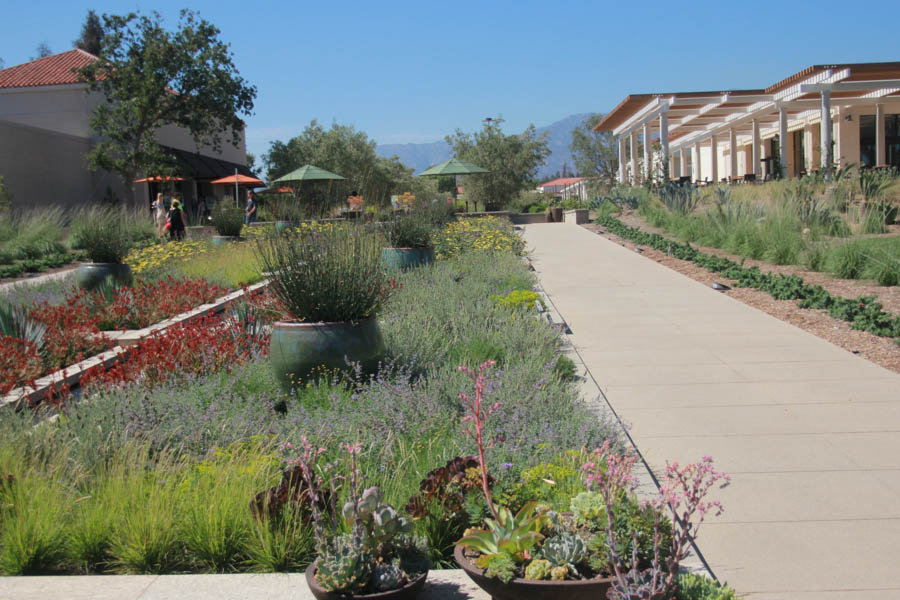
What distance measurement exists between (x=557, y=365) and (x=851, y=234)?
1046 centimetres

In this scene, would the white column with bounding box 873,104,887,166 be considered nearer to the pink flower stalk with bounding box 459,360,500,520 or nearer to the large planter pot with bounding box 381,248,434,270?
the large planter pot with bounding box 381,248,434,270

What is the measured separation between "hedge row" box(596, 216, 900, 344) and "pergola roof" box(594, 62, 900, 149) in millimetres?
12449

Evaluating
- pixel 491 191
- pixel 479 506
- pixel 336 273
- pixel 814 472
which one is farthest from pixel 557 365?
pixel 491 191

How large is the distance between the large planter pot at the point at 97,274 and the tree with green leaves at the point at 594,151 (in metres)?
84.3

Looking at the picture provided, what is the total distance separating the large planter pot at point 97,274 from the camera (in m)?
10.5

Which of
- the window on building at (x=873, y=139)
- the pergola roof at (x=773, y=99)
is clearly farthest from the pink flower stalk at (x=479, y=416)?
the window on building at (x=873, y=139)

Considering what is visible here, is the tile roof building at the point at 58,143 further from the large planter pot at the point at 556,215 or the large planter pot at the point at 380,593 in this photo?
the large planter pot at the point at 380,593

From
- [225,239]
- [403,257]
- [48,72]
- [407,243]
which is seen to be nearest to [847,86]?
[407,243]

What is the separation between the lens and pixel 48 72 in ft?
131

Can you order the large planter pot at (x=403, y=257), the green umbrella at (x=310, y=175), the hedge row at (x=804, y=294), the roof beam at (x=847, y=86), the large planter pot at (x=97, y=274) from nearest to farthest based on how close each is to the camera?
the hedge row at (x=804, y=294) < the large planter pot at (x=97, y=274) < the large planter pot at (x=403, y=257) < the roof beam at (x=847, y=86) < the green umbrella at (x=310, y=175)

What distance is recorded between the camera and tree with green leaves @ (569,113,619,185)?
301 ft

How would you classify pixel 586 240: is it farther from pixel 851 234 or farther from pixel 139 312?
pixel 139 312

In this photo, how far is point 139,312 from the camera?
29.6ft

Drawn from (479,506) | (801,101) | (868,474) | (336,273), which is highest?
(801,101)
